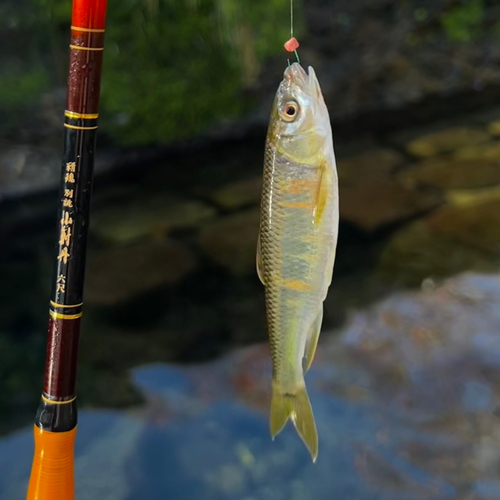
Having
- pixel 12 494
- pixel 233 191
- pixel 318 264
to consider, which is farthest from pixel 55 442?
pixel 233 191

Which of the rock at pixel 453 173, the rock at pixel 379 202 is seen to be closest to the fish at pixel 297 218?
the rock at pixel 379 202

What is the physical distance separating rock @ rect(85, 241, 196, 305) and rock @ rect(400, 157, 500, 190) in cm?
226

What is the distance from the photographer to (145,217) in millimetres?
6273

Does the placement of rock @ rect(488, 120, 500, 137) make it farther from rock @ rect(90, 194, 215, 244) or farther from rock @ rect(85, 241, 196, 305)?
rock @ rect(85, 241, 196, 305)

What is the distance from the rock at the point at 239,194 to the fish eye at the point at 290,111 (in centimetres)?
435

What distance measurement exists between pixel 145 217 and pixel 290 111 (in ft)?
14.5

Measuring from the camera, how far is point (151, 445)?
4074 millimetres

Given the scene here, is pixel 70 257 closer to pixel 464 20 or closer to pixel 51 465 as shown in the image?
pixel 51 465

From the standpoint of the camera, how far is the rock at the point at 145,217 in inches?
238

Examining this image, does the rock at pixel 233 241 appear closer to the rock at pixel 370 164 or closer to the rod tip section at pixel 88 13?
the rock at pixel 370 164

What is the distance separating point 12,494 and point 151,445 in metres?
0.75

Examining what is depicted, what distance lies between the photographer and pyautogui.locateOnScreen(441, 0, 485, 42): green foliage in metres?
8.23

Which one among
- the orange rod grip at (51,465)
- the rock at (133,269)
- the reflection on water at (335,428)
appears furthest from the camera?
the rock at (133,269)

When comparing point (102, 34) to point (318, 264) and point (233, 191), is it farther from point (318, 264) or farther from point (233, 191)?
point (233, 191)
